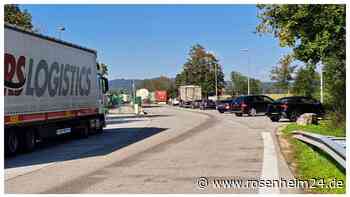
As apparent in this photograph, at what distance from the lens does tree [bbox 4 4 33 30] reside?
32.6 metres

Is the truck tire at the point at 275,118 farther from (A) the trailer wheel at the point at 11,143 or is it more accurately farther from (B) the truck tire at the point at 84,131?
(A) the trailer wheel at the point at 11,143

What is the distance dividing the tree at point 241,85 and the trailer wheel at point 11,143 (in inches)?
2889

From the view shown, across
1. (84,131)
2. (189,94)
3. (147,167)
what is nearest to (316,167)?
(147,167)

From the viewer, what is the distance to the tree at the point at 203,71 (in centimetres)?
9206

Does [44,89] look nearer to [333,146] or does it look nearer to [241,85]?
[333,146]

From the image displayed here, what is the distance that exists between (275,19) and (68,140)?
8609mm

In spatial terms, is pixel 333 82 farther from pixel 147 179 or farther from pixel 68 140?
pixel 147 179

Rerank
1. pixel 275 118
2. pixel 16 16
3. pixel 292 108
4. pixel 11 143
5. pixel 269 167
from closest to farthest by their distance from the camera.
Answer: pixel 269 167
pixel 11 143
pixel 292 108
pixel 275 118
pixel 16 16

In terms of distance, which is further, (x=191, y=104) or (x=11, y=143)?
(x=191, y=104)

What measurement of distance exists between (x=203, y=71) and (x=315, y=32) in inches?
2954

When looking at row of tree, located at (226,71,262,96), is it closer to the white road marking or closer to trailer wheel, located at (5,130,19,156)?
the white road marking

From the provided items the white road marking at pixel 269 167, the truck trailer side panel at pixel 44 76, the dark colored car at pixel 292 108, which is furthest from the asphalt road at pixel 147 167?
the dark colored car at pixel 292 108

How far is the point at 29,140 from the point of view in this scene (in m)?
15.2

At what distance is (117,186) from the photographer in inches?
352
